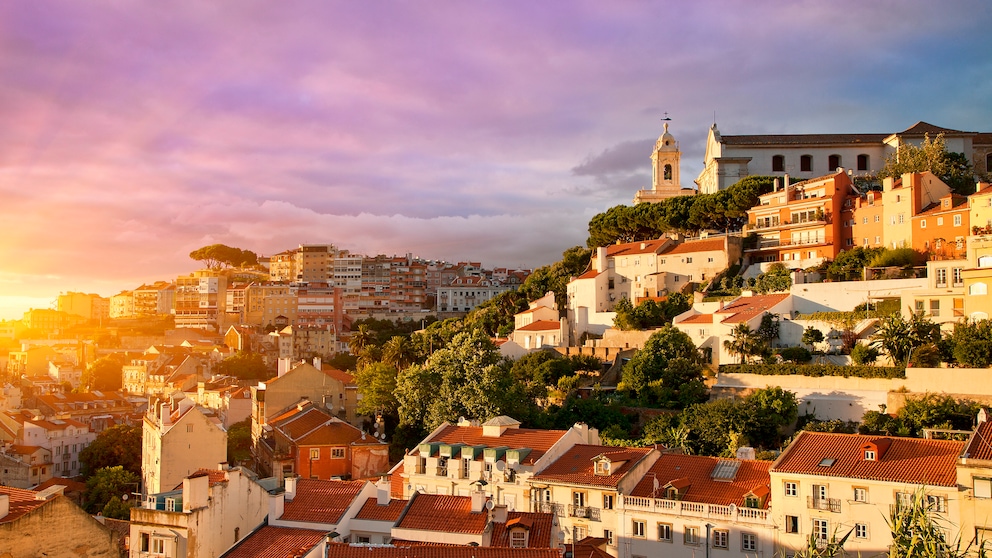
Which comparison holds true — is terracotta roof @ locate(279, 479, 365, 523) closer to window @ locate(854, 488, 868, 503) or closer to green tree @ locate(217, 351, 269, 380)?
window @ locate(854, 488, 868, 503)

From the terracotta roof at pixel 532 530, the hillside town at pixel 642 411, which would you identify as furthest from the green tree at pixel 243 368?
the terracotta roof at pixel 532 530

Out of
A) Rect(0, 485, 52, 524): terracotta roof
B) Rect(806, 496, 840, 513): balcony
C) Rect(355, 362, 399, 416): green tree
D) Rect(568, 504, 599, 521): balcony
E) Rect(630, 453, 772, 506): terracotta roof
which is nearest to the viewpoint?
Rect(0, 485, 52, 524): terracotta roof

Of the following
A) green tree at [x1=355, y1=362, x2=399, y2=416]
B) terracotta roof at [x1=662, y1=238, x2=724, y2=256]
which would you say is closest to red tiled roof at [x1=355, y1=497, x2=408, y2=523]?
green tree at [x1=355, y1=362, x2=399, y2=416]

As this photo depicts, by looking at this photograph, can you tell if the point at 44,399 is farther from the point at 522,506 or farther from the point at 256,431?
the point at 522,506

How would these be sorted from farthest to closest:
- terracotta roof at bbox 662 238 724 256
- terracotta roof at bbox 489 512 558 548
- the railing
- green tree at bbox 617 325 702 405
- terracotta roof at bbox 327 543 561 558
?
terracotta roof at bbox 662 238 724 256 < green tree at bbox 617 325 702 405 < the railing < terracotta roof at bbox 489 512 558 548 < terracotta roof at bbox 327 543 561 558

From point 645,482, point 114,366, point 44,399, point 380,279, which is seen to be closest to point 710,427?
point 645,482

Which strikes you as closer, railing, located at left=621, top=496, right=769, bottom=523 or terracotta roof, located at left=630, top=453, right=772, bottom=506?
railing, located at left=621, top=496, right=769, bottom=523

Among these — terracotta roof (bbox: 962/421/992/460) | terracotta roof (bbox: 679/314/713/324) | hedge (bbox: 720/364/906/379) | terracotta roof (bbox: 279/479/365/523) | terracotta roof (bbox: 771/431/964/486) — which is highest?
terracotta roof (bbox: 679/314/713/324)

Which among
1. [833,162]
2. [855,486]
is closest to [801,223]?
[833,162]
